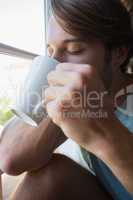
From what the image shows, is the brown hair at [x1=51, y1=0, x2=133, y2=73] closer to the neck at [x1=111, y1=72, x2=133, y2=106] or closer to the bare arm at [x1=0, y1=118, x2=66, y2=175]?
the neck at [x1=111, y1=72, x2=133, y2=106]

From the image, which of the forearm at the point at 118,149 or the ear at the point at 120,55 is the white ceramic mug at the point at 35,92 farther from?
the ear at the point at 120,55

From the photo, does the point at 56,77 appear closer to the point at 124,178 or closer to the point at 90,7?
the point at 124,178

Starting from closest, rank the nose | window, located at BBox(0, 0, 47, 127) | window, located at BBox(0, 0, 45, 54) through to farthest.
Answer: the nose, window, located at BBox(0, 0, 47, 127), window, located at BBox(0, 0, 45, 54)

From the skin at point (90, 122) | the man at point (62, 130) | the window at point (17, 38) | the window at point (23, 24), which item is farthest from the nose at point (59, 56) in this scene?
the window at point (23, 24)

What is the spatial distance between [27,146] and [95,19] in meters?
0.32

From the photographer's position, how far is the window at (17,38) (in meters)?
1.11

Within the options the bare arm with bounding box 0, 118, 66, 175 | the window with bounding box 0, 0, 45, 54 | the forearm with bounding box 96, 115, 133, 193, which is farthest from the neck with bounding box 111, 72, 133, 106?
the window with bounding box 0, 0, 45, 54

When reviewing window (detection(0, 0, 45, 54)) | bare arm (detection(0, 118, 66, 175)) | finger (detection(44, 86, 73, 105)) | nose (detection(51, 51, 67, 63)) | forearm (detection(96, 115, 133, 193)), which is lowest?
bare arm (detection(0, 118, 66, 175))

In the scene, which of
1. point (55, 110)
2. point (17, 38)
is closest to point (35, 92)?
point (55, 110)

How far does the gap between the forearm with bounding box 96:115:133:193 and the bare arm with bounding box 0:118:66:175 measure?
28 centimetres

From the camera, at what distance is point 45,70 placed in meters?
0.51

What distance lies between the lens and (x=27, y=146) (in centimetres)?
74

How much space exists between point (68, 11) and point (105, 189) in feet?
1.40

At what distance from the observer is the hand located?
0.42 m
